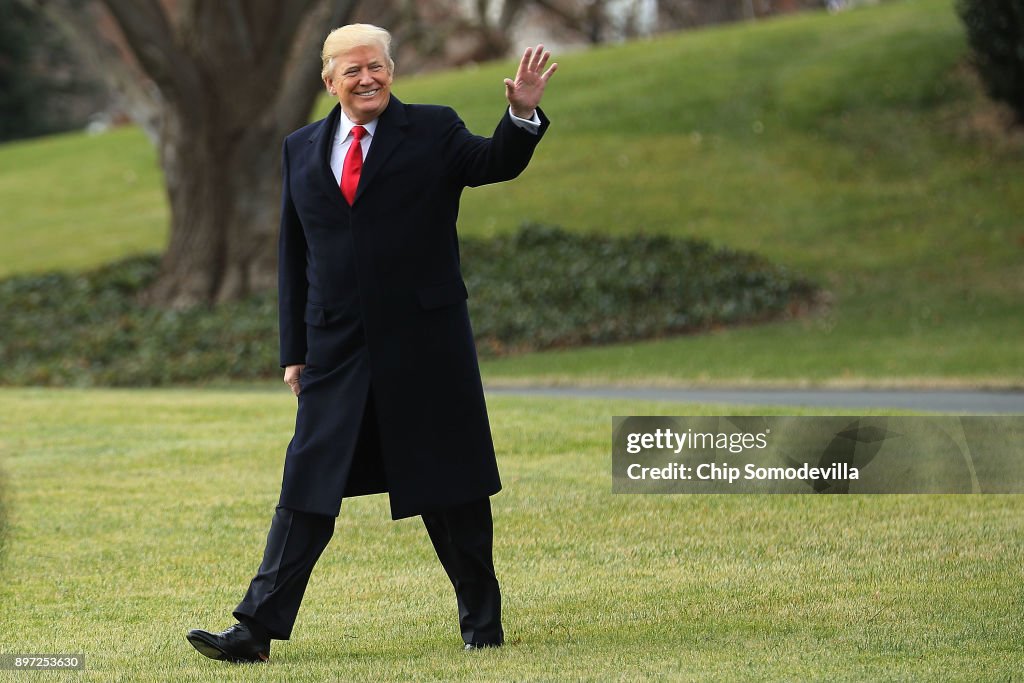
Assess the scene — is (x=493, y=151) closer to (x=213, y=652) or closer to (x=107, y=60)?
(x=213, y=652)

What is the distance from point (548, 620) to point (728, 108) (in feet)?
67.0

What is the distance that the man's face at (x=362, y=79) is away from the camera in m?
4.75

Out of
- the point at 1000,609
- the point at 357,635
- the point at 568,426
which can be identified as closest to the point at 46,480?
the point at 568,426

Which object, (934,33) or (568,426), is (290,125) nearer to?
(568,426)

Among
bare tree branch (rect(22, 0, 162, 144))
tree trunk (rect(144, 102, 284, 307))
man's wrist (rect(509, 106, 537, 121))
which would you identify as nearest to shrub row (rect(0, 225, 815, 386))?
tree trunk (rect(144, 102, 284, 307))

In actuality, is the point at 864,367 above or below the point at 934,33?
below

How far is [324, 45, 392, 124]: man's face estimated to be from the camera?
475 cm

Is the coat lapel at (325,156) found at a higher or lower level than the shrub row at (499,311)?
higher

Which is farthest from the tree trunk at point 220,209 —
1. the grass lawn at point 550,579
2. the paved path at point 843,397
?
the grass lawn at point 550,579

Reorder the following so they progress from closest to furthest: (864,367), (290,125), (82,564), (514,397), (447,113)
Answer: (447,113) < (82,564) < (514,397) < (864,367) < (290,125)

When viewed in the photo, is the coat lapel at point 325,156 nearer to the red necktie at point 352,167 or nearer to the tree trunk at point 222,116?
the red necktie at point 352,167

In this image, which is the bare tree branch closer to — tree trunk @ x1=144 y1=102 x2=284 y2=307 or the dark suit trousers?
tree trunk @ x1=144 y1=102 x2=284 y2=307

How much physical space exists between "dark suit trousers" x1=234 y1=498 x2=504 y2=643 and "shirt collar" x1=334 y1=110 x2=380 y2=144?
1.23 metres

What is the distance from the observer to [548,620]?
5461mm
